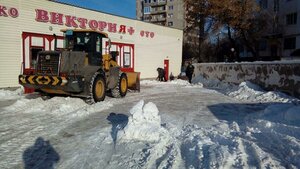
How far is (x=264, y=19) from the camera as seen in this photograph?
39.9 metres

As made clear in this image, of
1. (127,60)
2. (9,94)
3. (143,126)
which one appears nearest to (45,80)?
(9,94)

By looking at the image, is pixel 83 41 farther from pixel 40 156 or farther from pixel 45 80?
pixel 40 156

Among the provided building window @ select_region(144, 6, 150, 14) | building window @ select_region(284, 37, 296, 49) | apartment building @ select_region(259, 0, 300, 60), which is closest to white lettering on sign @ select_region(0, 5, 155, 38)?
apartment building @ select_region(259, 0, 300, 60)

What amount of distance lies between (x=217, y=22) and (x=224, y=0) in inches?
118

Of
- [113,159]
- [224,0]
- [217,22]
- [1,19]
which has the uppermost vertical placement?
[224,0]

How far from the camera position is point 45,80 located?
11234 mm

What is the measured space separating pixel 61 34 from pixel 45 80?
933 cm

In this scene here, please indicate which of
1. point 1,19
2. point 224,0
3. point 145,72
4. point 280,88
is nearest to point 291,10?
point 224,0

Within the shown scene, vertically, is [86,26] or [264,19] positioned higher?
[264,19]

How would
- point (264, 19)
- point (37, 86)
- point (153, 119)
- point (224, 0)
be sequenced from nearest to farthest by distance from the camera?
point (153, 119) < point (37, 86) < point (224, 0) < point (264, 19)

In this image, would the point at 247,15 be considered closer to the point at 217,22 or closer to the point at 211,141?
the point at 217,22

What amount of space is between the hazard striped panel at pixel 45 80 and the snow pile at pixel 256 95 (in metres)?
8.94

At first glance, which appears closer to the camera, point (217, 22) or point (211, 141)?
point (211, 141)

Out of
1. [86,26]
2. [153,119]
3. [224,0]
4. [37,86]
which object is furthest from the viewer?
[224,0]
